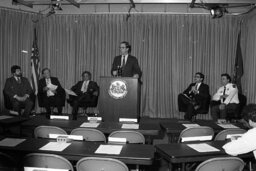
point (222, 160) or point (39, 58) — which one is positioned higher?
point (39, 58)

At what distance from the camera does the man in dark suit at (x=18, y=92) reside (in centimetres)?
721

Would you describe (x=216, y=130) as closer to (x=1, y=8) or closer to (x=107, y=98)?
(x=107, y=98)

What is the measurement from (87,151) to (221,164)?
109 cm

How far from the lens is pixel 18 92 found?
7488 mm

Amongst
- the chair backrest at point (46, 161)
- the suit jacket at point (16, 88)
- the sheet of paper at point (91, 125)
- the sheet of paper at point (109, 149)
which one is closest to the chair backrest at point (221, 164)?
the sheet of paper at point (109, 149)

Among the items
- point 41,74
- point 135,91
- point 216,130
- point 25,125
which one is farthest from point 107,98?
point 41,74

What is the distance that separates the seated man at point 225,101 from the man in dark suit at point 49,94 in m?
3.93

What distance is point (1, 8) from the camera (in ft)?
26.6

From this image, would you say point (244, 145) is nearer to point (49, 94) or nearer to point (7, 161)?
point (7, 161)

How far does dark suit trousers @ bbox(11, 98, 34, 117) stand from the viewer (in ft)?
23.6

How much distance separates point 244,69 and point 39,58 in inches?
231

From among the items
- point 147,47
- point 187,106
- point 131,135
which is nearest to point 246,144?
point 131,135

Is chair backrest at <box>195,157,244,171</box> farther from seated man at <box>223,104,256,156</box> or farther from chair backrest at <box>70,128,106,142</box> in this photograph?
chair backrest at <box>70,128,106,142</box>

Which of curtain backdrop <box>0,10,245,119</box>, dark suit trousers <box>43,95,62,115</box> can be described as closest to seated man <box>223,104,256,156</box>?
dark suit trousers <box>43,95,62,115</box>
